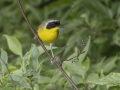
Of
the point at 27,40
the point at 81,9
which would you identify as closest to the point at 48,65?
the point at 27,40

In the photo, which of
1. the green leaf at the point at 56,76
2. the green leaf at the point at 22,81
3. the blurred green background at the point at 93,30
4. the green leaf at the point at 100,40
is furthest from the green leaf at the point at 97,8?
the green leaf at the point at 22,81

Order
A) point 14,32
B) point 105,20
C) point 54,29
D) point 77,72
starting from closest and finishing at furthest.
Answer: point 77,72 < point 54,29 < point 105,20 < point 14,32

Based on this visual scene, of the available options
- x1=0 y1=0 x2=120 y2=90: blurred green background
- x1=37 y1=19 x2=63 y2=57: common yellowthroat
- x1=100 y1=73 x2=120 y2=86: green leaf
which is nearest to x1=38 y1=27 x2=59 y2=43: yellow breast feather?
x1=37 y1=19 x2=63 y2=57: common yellowthroat

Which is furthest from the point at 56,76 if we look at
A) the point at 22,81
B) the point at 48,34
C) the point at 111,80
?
the point at 111,80

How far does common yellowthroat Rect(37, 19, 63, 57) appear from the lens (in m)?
1.82

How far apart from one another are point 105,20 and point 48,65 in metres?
1.02

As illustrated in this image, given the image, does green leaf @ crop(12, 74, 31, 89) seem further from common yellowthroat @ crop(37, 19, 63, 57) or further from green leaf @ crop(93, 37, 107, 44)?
green leaf @ crop(93, 37, 107, 44)

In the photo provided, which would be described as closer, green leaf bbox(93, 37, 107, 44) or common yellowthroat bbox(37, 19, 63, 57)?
common yellowthroat bbox(37, 19, 63, 57)

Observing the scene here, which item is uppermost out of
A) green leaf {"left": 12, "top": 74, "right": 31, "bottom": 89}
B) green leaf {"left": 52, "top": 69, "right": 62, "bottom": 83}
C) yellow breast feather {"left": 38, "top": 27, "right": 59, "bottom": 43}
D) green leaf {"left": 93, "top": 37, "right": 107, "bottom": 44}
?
yellow breast feather {"left": 38, "top": 27, "right": 59, "bottom": 43}

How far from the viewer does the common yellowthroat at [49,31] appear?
5.98 feet

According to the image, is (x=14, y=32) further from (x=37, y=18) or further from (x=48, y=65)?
(x=48, y=65)

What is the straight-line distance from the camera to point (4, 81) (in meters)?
1.60

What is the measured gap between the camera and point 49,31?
1.89 metres

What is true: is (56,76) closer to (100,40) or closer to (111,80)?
(111,80)
